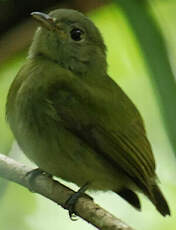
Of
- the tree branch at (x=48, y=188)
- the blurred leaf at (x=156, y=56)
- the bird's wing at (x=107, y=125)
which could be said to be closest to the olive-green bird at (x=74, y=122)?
the bird's wing at (x=107, y=125)

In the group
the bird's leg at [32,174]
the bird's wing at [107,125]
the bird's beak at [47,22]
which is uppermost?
the bird's beak at [47,22]

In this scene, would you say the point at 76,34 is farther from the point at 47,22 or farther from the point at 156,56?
the point at 156,56

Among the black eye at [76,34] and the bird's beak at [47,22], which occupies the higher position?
the bird's beak at [47,22]

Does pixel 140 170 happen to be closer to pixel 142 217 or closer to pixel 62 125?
pixel 62 125

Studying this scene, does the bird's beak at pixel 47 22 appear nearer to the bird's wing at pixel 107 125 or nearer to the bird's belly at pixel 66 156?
the bird's wing at pixel 107 125

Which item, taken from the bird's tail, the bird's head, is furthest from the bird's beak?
the bird's tail

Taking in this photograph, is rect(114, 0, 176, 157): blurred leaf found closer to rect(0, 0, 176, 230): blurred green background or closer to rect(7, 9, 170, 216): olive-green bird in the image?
rect(0, 0, 176, 230): blurred green background

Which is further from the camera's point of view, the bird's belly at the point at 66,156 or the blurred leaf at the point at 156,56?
the bird's belly at the point at 66,156
